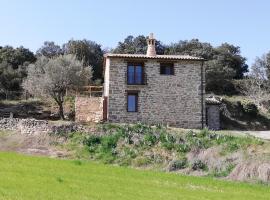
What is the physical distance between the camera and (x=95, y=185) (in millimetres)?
17078

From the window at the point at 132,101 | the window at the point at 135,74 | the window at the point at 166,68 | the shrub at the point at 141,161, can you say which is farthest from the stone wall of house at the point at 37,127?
the window at the point at 166,68

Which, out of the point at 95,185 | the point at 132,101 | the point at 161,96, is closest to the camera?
the point at 95,185

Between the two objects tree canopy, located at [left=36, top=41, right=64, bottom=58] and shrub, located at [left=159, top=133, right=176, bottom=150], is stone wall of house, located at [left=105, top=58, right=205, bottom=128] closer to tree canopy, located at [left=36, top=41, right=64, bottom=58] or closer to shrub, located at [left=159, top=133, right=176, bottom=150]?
shrub, located at [left=159, top=133, right=176, bottom=150]

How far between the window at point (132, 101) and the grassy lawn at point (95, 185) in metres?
16.0

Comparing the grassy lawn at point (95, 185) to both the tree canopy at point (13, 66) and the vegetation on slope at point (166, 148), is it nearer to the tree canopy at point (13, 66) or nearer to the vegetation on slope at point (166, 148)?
the vegetation on slope at point (166, 148)

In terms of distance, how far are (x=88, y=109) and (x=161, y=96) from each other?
6.08m

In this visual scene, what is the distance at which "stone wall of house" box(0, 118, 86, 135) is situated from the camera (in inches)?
1404

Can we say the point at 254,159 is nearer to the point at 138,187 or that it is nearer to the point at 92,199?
the point at 138,187

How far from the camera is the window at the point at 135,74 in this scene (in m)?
39.9

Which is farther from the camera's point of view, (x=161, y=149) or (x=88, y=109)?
(x=88, y=109)

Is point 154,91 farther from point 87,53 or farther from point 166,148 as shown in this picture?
point 87,53

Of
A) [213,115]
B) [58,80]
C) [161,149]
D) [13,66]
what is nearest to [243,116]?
[213,115]

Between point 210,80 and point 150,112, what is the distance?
98.2ft

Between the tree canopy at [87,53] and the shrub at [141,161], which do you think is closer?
the shrub at [141,161]
